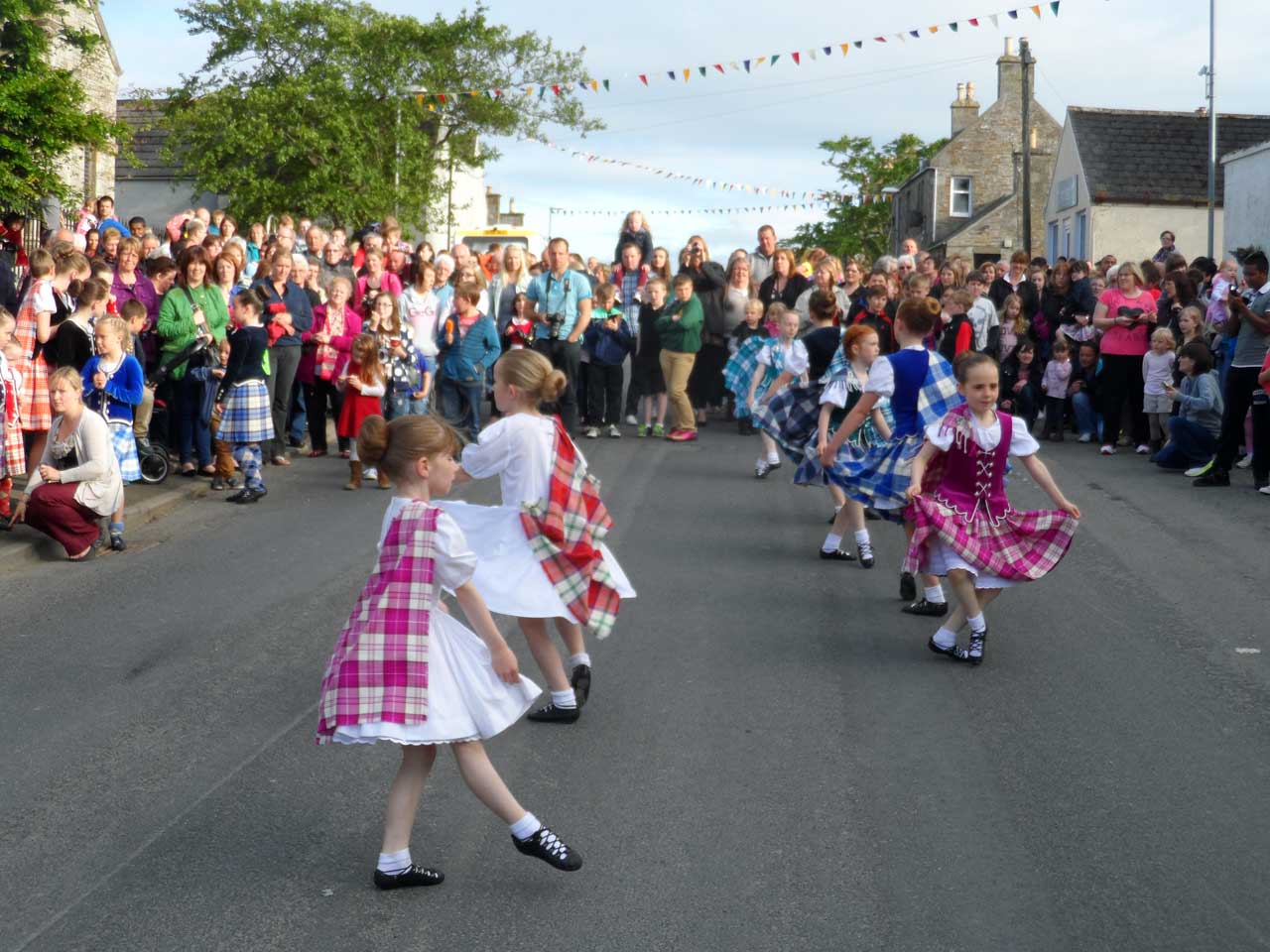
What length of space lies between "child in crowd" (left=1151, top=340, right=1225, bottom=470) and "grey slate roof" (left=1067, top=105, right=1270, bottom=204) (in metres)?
30.0

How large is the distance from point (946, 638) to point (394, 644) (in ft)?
12.5

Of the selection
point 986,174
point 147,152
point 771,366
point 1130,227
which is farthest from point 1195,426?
point 986,174

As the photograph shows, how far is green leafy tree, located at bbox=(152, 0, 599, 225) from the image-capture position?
46000 mm

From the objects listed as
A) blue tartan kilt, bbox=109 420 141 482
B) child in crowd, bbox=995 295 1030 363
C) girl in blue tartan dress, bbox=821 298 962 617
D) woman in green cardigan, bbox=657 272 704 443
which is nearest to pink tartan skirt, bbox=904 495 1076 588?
girl in blue tartan dress, bbox=821 298 962 617

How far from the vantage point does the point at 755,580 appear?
9.75 m

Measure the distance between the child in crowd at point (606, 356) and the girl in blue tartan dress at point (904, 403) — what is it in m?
8.15

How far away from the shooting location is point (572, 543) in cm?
653

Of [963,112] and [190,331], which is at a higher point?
[963,112]

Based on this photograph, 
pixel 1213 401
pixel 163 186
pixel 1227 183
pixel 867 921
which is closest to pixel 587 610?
pixel 867 921

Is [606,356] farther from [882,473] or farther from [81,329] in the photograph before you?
[882,473]

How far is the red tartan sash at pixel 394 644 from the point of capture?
4668 millimetres

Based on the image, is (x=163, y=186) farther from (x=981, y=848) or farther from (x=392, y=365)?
(x=981, y=848)

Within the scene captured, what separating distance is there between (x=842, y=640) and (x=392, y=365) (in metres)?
7.18

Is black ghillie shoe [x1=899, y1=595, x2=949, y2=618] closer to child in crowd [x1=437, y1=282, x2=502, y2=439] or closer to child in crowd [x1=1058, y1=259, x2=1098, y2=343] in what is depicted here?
child in crowd [x1=437, y1=282, x2=502, y2=439]
